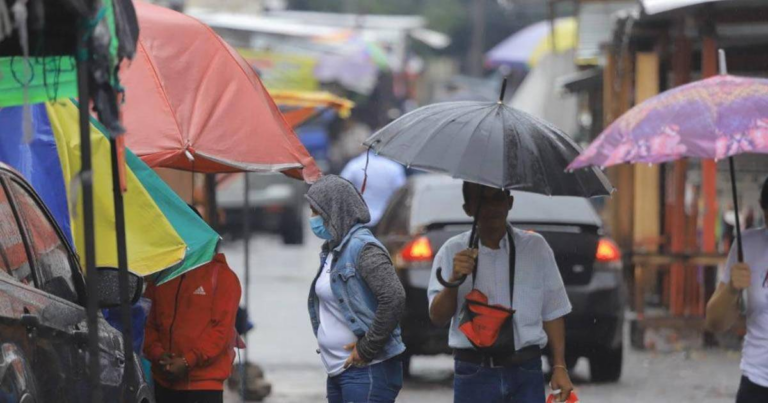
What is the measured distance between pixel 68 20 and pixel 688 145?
2.33 metres

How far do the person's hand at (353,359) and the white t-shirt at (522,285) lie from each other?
15.4 inches

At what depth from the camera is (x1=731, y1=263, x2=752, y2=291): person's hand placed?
5965 millimetres

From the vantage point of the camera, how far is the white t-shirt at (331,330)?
20.1 ft

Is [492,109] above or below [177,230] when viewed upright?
above

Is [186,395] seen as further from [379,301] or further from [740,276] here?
[740,276]

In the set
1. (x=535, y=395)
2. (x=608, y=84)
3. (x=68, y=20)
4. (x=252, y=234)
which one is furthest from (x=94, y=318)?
(x=252, y=234)

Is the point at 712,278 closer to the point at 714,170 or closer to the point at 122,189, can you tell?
the point at 714,170

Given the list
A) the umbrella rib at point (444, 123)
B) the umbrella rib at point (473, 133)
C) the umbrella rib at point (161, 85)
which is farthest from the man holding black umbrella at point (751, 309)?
the umbrella rib at point (161, 85)

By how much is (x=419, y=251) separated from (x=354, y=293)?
4.70 metres

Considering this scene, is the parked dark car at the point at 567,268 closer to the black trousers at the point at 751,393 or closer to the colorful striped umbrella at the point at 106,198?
the colorful striped umbrella at the point at 106,198

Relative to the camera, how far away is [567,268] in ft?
35.3

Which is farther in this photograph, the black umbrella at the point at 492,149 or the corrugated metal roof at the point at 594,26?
the corrugated metal roof at the point at 594,26

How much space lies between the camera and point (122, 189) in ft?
15.6

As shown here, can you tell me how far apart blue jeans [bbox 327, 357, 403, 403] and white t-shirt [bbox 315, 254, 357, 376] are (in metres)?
0.05
